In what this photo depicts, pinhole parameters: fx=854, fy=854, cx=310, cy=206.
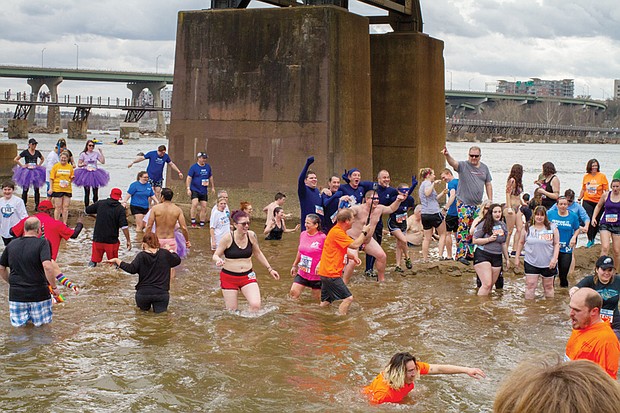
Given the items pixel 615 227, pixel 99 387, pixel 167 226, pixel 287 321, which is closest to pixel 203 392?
pixel 99 387

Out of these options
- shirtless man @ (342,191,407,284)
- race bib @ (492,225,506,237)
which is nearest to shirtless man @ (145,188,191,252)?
shirtless man @ (342,191,407,284)

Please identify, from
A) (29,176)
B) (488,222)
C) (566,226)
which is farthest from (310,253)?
(29,176)

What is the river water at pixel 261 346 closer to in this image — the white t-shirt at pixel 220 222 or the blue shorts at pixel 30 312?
the blue shorts at pixel 30 312

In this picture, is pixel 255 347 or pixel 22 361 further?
pixel 255 347

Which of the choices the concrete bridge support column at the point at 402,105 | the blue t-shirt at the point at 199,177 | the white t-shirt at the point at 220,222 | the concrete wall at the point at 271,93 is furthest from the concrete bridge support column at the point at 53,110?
Result: the white t-shirt at the point at 220,222

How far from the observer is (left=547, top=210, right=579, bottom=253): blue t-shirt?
12729 millimetres

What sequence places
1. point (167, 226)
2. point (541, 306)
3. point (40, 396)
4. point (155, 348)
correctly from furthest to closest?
point (167, 226) → point (541, 306) → point (155, 348) → point (40, 396)

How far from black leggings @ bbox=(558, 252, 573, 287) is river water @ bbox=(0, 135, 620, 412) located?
0.95 ft

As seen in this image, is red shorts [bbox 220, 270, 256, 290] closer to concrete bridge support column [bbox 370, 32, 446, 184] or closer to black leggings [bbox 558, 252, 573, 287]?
black leggings [bbox 558, 252, 573, 287]

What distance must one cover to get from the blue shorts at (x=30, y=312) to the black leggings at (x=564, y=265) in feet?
24.7

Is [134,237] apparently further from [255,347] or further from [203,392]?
[203,392]

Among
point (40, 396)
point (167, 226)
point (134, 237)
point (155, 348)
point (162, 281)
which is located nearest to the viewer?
point (40, 396)

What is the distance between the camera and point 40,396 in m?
7.79

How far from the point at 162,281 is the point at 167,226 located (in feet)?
8.01
